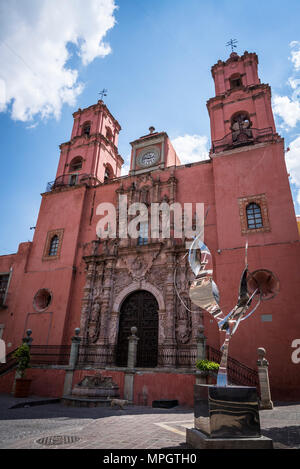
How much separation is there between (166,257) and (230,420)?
996 centimetres

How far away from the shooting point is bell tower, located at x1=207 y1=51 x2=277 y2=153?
14250 mm

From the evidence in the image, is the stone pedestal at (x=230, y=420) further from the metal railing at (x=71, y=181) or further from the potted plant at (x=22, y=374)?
the metal railing at (x=71, y=181)

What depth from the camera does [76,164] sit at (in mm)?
19391

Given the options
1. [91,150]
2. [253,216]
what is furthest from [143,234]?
[91,150]

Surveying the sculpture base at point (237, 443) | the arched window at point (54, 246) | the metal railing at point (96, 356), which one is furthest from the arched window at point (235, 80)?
the sculpture base at point (237, 443)

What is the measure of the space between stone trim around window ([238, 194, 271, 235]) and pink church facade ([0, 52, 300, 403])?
0.14 ft

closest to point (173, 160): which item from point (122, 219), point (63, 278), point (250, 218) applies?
point (122, 219)

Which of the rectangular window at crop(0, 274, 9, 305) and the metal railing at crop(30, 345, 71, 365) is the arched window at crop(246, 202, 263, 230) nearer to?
the metal railing at crop(30, 345, 71, 365)

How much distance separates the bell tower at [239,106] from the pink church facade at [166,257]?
0.07 metres

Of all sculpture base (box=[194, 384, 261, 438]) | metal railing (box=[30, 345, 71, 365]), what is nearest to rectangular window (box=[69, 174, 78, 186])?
metal railing (box=[30, 345, 71, 365])

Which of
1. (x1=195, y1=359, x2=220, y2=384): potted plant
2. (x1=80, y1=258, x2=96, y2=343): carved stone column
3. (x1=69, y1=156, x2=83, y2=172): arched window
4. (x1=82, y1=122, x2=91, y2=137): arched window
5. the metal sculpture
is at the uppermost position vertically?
(x1=82, y1=122, x2=91, y2=137): arched window

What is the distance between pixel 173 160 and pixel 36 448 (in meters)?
16.4

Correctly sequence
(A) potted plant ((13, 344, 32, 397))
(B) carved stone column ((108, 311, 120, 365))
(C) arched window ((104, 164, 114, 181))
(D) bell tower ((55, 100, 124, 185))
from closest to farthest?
(A) potted plant ((13, 344, 32, 397)) → (B) carved stone column ((108, 311, 120, 365)) → (D) bell tower ((55, 100, 124, 185)) → (C) arched window ((104, 164, 114, 181))
